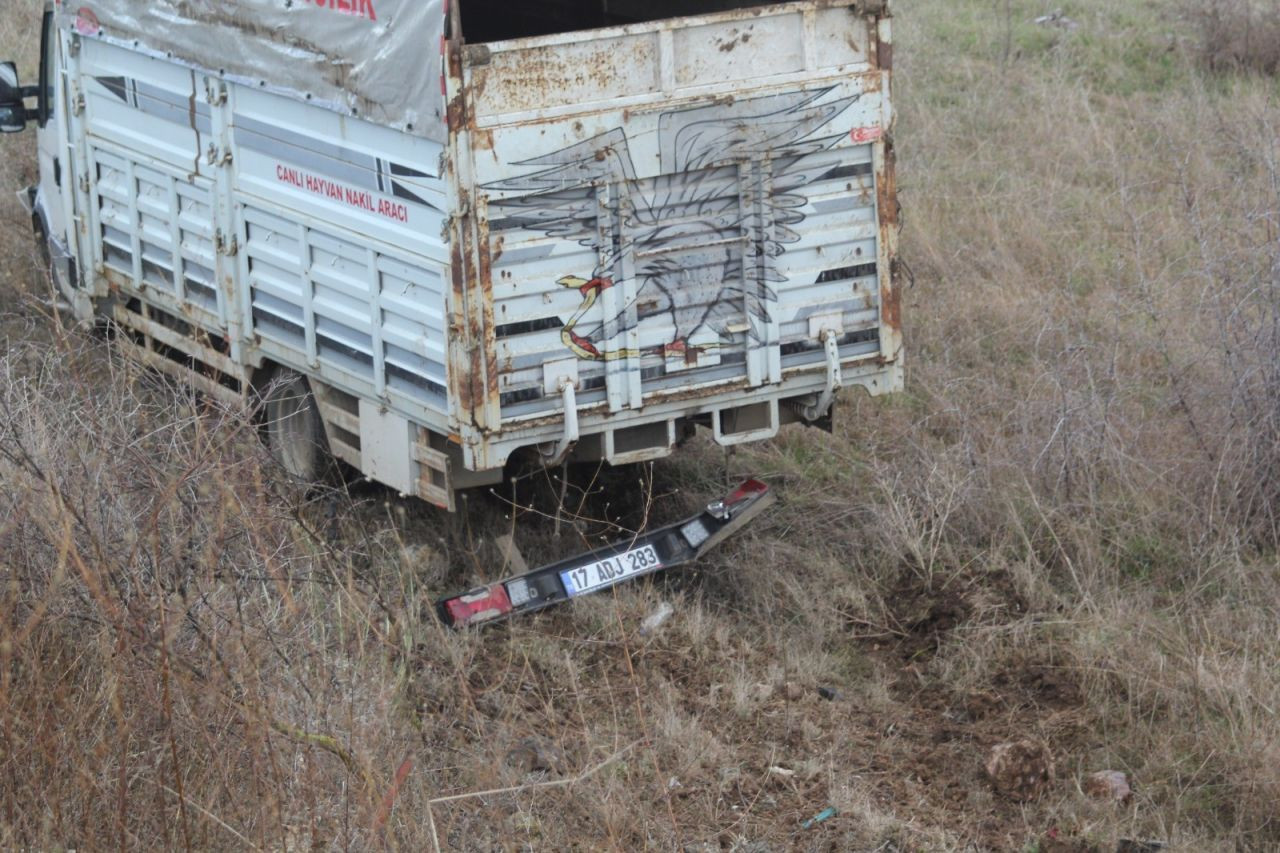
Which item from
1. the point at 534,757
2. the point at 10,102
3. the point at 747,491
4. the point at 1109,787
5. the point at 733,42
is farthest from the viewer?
the point at 10,102

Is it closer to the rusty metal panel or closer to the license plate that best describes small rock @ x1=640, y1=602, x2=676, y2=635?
the license plate

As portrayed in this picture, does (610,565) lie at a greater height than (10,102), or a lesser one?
lesser

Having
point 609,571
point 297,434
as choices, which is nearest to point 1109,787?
point 609,571

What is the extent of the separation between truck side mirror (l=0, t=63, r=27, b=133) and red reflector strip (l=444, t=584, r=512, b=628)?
4.54m

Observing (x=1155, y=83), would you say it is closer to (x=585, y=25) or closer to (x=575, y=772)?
(x=585, y=25)

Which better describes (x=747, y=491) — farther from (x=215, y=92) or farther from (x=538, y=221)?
(x=215, y=92)

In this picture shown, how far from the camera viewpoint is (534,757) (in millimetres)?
5918

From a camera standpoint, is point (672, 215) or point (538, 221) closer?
point (538, 221)

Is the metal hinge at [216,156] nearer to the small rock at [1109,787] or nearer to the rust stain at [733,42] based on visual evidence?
the rust stain at [733,42]

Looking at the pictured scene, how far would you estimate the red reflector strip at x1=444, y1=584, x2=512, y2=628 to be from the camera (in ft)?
22.6

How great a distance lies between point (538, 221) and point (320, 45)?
4.54ft

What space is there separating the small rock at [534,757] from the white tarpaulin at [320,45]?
2358 millimetres

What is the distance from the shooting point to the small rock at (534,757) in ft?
Result: 19.2

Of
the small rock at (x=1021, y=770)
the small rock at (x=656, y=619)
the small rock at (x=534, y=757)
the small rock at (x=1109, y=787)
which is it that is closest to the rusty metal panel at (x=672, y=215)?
the small rock at (x=656, y=619)
